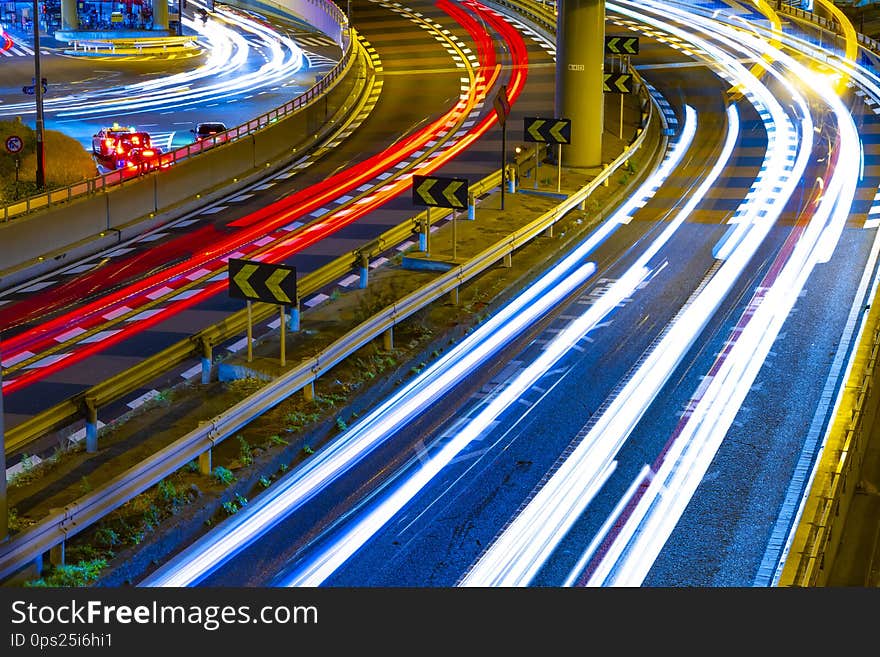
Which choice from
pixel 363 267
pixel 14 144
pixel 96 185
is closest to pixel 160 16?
pixel 14 144

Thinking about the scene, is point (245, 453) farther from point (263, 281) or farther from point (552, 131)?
point (552, 131)

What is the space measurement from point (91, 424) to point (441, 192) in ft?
30.8

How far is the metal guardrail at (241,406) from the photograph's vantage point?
11.8 m

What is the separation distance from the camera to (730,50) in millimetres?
59688

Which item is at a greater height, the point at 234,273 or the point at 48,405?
the point at 234,273

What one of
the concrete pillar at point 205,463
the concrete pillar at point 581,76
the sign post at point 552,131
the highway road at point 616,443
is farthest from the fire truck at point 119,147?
the concrete pillar at point 205,463

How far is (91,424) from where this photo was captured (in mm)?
14484

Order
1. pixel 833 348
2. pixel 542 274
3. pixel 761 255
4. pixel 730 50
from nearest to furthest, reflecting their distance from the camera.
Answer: pixel 833 348
pixel 542 274
pixel 761 255
pixel 730 50

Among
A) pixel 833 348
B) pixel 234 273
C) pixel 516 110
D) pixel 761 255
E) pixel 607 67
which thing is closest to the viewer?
pixel 234 273

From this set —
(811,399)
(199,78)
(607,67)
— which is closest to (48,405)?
(811,399)

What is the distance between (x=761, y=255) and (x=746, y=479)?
11.7 m

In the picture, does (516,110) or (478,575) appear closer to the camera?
(478,575)

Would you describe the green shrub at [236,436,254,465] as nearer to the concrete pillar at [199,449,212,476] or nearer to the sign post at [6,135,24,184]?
the concrete pillar at [199,449,212,476]

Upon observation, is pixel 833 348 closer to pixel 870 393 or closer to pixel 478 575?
pixel 870 393
